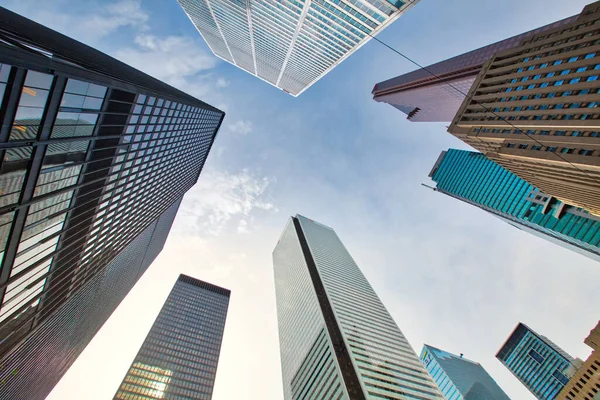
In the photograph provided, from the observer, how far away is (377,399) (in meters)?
69.2

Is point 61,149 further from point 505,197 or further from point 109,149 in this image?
point 505,197

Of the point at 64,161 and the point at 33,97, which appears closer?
the point at 33,97

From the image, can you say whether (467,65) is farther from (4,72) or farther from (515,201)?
(4,72)

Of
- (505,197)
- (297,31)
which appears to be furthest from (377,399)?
(505,197)

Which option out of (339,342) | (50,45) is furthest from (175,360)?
(50,45)

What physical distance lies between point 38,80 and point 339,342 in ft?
292

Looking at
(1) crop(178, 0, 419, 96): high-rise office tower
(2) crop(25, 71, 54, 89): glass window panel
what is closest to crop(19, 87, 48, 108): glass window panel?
(2) crop(25, 71, 54, 89): glass window panel

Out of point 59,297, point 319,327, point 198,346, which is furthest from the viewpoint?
point 198,346

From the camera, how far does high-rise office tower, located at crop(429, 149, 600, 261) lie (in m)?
107

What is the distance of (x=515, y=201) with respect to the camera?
134250mm

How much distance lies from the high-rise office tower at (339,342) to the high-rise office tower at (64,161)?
62.0 meters

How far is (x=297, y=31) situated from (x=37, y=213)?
7411 centimetres

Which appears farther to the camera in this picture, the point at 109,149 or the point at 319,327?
the point at 319,327

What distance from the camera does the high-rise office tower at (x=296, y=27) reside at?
57.8 metres
